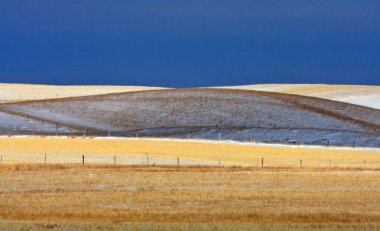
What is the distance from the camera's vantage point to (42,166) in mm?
47281

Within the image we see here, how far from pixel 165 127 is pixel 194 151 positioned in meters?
17.8

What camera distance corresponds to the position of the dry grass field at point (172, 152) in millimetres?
53625

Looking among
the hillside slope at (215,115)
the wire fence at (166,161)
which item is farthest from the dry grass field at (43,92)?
the wire fence at (166,161)

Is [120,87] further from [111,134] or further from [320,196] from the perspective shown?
[320,196]

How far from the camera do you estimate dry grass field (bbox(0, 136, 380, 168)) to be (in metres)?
53.6

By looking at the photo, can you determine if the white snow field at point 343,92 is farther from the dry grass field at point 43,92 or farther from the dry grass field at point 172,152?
the dry grass field at point 172,152

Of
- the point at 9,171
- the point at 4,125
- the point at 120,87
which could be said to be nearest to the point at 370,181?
the point at 9,171

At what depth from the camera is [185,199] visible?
30.6 m

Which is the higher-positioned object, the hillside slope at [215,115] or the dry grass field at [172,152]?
the hillside slope at [215,115]

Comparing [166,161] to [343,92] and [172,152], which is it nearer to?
[172,152]

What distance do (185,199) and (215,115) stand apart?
53.4 metres

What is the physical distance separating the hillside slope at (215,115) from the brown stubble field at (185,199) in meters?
28.9

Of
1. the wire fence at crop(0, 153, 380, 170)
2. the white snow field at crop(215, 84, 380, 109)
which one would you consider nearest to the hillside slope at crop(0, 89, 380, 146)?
the white snow field at crop(215, 84, 380, 109)

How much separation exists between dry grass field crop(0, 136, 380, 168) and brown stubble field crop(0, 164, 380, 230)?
24.3 ft
